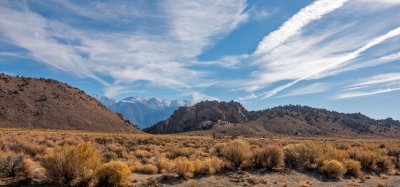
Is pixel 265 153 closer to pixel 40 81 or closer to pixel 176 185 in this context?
pixel 176 185

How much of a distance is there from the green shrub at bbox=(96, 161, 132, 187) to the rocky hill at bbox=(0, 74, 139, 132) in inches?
3135

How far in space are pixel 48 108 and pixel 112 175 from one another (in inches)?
3655

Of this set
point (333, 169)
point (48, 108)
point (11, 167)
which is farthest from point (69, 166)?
point (48, 108)

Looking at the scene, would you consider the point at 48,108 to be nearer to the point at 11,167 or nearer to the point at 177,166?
the point at 11,167

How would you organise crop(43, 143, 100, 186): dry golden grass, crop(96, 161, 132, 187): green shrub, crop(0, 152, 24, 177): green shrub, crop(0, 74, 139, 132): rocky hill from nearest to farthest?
1. crop(43, 143, 100, 186): dry golden grass
2. crop(96, 161, 132, 187): green shrub
3. crop(0, 152, 24, 177): green shrub
4. crop(0, 74, 139, 132): rocky hill

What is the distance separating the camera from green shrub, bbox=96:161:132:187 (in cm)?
1909

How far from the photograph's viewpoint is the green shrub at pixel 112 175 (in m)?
19.1

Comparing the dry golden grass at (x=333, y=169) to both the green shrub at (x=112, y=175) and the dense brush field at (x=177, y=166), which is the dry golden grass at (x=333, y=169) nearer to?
the dense brush field at (x=177, y=166)

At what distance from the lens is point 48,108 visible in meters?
105

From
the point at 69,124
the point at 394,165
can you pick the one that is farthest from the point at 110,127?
the point at 394,165

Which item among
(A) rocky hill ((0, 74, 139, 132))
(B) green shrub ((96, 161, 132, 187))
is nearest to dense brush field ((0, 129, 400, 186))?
(B) green shrub ((96, 161, 132, 187))

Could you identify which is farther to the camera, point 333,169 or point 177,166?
point 333,169

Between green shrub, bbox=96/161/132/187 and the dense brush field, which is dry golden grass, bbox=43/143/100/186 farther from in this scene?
green shrub, bbox=96/161/132/187

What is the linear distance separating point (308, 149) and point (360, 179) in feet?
16.0
